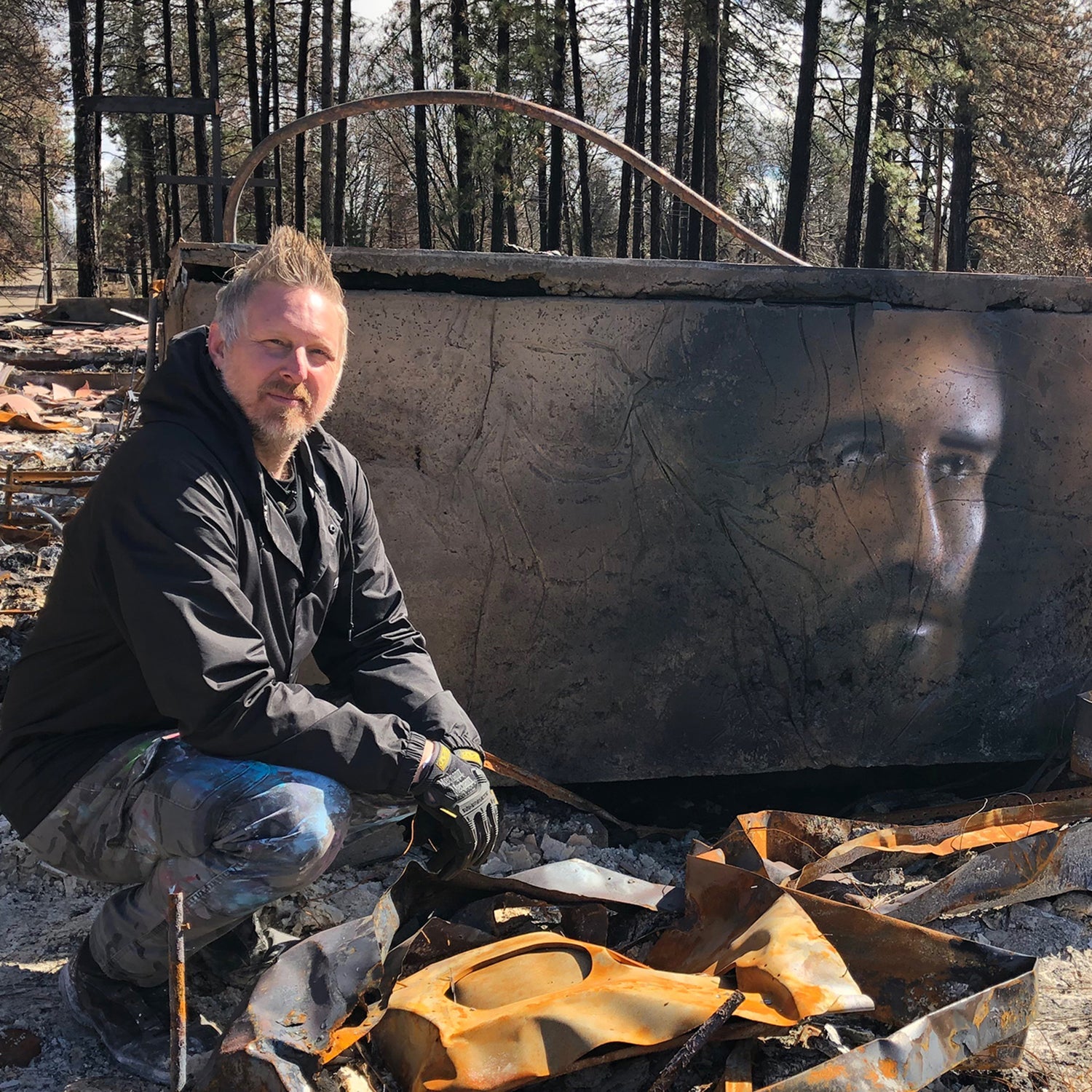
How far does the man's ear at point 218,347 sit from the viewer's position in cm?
235

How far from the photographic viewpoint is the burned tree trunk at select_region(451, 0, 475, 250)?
68.7 feet

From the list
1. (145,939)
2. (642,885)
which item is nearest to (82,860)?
(145,939)

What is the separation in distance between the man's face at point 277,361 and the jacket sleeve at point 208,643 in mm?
229

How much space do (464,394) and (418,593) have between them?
26.2 inches

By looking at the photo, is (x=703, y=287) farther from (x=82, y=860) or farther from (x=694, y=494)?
(x=82, y=860)

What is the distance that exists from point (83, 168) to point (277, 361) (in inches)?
1012

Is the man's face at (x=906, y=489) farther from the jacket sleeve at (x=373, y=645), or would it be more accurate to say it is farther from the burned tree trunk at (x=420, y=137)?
the burned tree trunk at (x=420, y=137)

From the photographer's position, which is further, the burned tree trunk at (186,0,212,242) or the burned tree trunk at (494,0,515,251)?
the burned tree trunk at (186,0,212,242)

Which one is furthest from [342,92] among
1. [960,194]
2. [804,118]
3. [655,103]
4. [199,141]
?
[960,194]

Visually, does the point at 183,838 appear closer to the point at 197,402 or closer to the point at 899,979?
the point at 197,402

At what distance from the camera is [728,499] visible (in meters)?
3.67

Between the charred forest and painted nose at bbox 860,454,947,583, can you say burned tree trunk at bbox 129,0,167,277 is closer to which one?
the charred forest

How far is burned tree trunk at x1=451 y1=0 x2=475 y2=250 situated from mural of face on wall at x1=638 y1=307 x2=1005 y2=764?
57.8ft

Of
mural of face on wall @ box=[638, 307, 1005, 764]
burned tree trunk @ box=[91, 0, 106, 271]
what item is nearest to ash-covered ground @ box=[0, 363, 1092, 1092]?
mural of face on wall @ box=[638, 307, 1005, 764]
